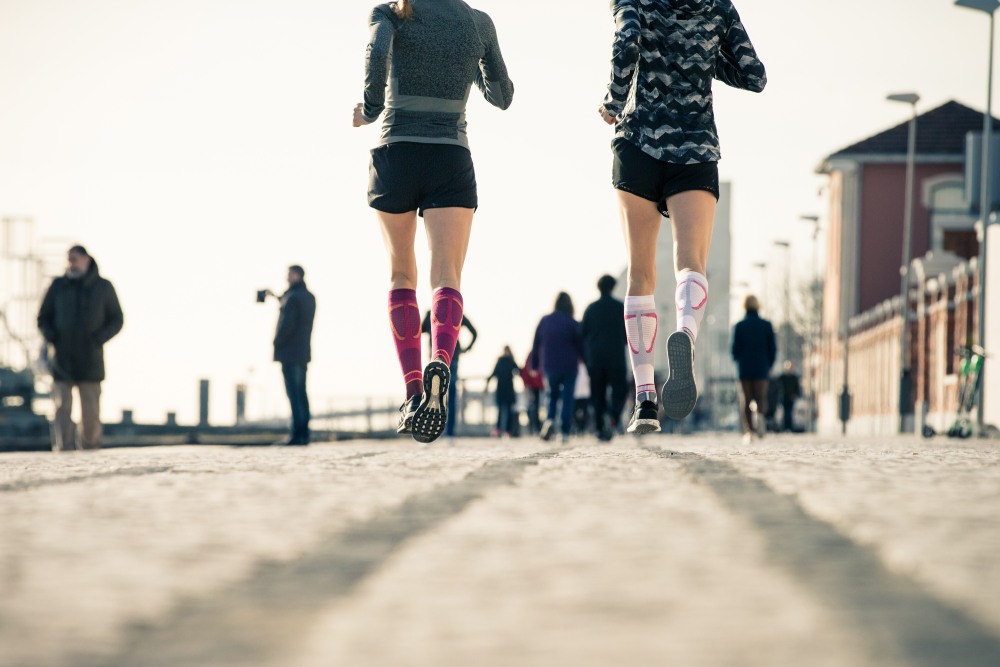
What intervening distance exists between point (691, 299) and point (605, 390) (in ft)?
32.5

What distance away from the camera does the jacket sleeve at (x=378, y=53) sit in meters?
7.89

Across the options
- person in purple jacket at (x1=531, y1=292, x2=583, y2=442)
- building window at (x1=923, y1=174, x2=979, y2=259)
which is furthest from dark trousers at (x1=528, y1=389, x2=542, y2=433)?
building window at (x1=923, y1=174, x2=979, y2=259)

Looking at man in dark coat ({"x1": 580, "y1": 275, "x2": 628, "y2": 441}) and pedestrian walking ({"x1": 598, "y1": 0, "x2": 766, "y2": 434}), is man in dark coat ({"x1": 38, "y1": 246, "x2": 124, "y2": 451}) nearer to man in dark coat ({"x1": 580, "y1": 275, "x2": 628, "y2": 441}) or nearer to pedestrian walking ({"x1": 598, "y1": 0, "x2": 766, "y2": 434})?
man in dark coat ({"x1": 580, "y1": 275, "x2": 628, "y2": 441})

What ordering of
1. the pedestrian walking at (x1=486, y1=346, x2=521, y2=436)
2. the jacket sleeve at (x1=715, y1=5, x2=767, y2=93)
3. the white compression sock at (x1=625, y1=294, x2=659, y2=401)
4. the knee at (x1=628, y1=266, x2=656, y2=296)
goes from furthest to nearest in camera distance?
the pedestrian walking at (x1=486, y1=346, x2=521, y2=436) < the white compression sock at (x1=625, y1=294, x2=659, y2=401) < the knee at (x1=628, y1=266, x2=656, y2=296) < the jacket sleeve at (x1=715, y1=5, x2=767, y2=93)

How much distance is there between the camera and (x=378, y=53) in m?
7.88

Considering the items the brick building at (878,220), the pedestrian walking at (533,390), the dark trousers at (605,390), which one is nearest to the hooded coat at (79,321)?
the dark trousers at (605,390)

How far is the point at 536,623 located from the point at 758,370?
17.3 m

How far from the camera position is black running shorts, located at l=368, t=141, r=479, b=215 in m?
7.95

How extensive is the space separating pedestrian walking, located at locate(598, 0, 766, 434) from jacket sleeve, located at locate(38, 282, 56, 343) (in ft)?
23.2

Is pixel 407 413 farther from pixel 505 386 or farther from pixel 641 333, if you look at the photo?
pixel 505 386

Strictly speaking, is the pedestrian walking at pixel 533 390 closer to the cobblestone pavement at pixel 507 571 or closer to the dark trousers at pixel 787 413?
the dark trousers at pixel 787 413

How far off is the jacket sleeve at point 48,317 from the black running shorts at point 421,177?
6573mm

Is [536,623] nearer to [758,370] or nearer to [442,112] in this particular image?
[442,112]

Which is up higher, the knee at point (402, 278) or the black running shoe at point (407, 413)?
the knee at point (402, 278)
